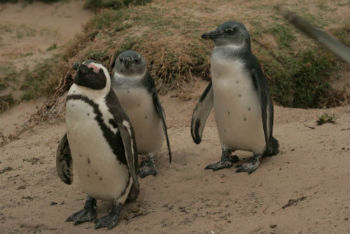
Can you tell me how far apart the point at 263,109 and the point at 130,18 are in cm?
409

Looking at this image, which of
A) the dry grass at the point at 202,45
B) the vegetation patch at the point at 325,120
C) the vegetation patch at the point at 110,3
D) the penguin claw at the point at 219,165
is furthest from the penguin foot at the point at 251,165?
the vegetation patch at the point at 110,3

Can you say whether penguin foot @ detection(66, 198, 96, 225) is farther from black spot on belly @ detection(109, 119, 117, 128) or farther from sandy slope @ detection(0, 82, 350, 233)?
black spot on belly @ detection(109, 119, 117, 128)

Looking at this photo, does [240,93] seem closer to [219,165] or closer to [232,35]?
[232,35]

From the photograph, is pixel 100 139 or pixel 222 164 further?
pixel 222 164

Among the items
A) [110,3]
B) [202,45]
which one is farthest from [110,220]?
[110,3]

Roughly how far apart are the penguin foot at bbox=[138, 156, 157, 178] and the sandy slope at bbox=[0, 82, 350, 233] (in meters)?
0.11

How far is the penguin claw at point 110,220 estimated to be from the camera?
3258 mm

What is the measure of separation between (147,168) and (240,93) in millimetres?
1145

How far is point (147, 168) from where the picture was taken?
14.1 ft

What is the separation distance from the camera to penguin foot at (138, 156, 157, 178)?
4.25m

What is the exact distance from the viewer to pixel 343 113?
5.31 metres

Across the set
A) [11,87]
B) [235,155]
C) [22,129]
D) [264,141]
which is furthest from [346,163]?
[11,87]

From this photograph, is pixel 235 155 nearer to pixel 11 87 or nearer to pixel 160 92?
pixel 160 92

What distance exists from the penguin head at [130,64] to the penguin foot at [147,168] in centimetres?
83
